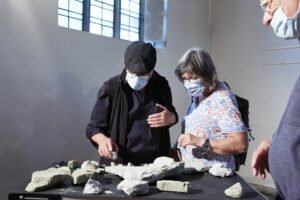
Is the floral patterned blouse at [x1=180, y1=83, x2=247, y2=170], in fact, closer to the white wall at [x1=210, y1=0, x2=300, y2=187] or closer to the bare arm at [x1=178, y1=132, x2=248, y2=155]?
the bare arm at [x1=178, y1=132, x2=248, y2=155]

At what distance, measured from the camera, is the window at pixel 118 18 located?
4.45 meters

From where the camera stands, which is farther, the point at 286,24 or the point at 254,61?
the point at 254,61

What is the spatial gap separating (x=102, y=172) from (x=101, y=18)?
3.32m

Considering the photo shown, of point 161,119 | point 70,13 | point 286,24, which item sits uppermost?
point 70,13

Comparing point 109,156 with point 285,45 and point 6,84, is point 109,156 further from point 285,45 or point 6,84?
point 285,45

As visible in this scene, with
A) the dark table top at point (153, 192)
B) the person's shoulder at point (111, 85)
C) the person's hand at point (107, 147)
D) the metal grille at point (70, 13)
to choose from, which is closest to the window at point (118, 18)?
the metal grille at point (70, 13)

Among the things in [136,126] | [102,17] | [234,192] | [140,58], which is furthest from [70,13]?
[234,192]

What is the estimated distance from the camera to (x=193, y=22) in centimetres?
623

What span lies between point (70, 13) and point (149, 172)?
327 cm

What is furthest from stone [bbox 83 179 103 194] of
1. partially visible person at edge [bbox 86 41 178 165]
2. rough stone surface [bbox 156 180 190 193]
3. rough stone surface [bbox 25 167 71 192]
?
partially visible person at edge [bbox 86 41 178 165]

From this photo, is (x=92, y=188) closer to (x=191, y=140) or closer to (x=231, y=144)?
(x=191, y=140)

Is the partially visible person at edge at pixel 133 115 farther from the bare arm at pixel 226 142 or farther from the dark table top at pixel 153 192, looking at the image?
the dark table top at pixel 153 192

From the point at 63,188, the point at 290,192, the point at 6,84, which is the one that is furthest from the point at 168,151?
the point at 6,84

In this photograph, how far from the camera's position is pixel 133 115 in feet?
8.34
